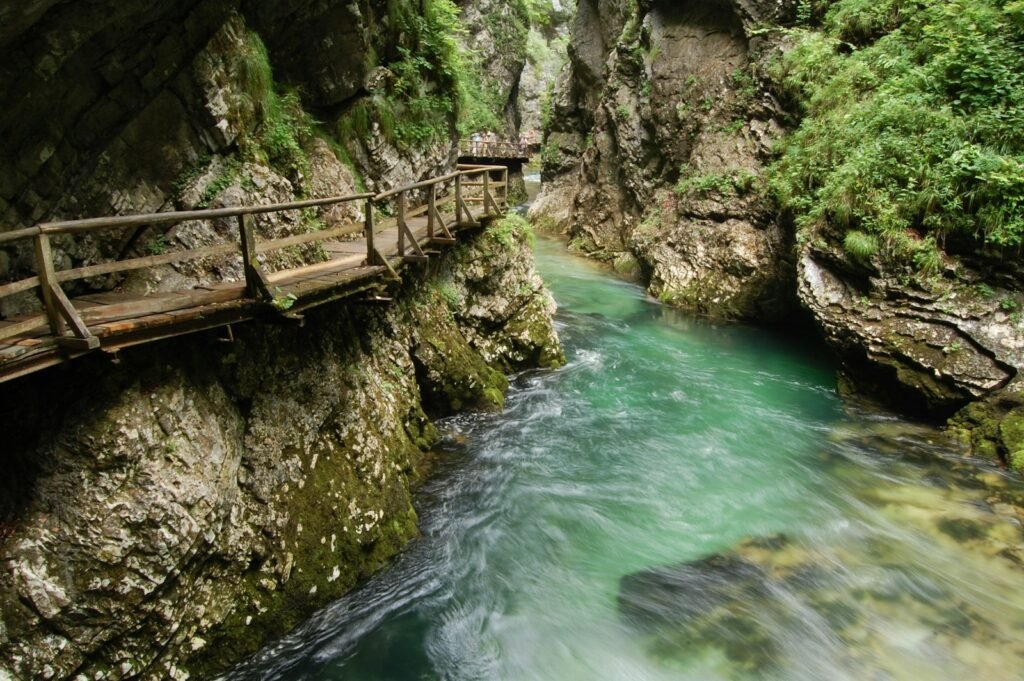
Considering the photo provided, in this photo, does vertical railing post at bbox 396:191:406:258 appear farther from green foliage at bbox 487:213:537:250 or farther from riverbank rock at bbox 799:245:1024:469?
riverbank rock at bbox 799:245:1024:469

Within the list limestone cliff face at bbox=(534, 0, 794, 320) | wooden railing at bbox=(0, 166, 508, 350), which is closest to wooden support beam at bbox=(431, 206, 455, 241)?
wooden railing at bbox=(0, 166, 508, 350)

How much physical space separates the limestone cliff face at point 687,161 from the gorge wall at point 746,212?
0.17 ft

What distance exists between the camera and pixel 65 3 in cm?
480

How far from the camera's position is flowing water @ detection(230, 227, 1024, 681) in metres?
5.84

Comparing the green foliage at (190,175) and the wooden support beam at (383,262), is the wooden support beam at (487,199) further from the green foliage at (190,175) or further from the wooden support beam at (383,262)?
the green foliage at (190,175)

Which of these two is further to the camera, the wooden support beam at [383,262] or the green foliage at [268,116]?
the green foliage at [268,116]

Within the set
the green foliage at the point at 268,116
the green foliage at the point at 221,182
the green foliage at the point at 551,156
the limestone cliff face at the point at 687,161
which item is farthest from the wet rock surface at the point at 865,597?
the green foliage at the point at 551,156

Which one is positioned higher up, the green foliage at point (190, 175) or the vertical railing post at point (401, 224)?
the green foliage at point (190, 175)

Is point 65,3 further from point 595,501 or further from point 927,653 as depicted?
point 927,653

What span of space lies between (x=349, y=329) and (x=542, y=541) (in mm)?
3722

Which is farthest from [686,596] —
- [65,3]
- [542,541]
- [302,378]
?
[65,3]

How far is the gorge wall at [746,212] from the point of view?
979 centimetres

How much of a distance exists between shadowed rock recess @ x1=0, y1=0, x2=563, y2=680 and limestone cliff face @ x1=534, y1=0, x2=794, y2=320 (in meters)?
10.5

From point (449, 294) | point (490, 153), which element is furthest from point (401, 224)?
point (490, 153)
